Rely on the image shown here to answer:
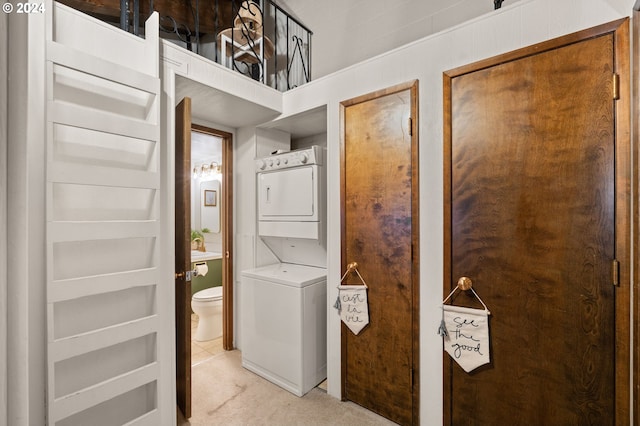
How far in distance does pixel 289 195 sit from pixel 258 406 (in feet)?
5.00

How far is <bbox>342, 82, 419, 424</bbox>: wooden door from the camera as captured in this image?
180 centimetres

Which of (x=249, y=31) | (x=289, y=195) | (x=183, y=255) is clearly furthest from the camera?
(x=249, y=31)

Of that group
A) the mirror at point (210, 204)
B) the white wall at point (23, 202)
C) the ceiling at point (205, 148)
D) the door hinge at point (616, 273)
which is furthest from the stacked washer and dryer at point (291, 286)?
the mirror at point (210, 204)

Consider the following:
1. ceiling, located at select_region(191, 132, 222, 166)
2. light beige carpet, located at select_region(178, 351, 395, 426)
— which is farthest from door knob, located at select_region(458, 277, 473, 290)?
ceiling, located at select_region(191, 132, 222, 166)

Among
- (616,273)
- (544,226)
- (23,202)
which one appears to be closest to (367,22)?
(544,226)

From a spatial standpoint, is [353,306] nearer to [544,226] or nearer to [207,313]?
[544,226]

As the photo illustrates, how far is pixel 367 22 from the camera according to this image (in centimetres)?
271

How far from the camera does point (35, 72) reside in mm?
1279

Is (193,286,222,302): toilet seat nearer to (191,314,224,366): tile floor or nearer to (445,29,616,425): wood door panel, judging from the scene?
(191,314,224,366): tile floor

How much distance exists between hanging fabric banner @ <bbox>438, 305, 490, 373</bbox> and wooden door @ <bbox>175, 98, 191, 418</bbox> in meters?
1.48

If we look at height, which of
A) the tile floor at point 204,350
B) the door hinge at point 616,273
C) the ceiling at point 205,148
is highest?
the ceiling at point 205,148

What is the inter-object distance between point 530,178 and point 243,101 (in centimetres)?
186

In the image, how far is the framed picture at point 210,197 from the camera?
4656 mm

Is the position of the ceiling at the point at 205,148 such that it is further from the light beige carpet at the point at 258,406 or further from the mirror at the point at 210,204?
the light beige carpet at the point at 258,406
